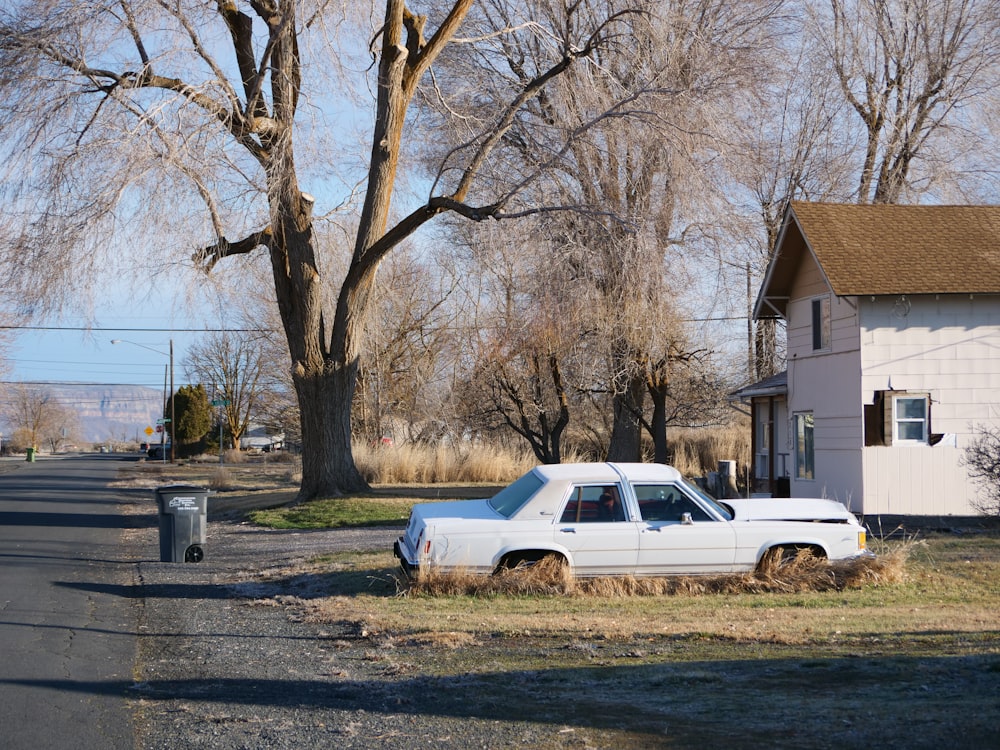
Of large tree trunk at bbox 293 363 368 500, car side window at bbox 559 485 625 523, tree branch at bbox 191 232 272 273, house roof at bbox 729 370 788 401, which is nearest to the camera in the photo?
car side window at bbox 559 485 625 523

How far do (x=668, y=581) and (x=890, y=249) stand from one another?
45.5 ft

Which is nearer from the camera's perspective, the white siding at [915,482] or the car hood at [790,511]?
the car hood at [790,511]

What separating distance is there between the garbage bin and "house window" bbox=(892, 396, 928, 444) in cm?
1394

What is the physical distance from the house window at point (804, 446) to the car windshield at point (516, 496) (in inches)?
522

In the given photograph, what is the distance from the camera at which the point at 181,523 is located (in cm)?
1566

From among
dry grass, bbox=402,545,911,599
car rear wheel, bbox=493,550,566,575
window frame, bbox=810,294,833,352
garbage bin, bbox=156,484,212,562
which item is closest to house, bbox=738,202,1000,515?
window frame, bbox=810,294,833,352

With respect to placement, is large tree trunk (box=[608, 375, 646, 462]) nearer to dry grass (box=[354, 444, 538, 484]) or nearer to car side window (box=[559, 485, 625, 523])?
dry grass (box=[354, 444, 538, 484])

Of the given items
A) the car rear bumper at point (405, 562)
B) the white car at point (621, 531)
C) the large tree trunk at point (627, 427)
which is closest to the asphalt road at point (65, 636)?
the car rear bumper at point (405, 562)

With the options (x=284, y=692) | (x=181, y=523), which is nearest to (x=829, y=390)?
(x=181, y=523)

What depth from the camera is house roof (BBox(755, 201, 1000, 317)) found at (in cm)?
2183

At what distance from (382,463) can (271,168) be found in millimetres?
14455

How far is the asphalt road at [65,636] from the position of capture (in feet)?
22.5

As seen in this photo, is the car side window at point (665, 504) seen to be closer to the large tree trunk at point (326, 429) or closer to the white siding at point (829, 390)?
the white siding at point (829, 390)

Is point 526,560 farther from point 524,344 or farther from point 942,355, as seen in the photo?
point 524,344
